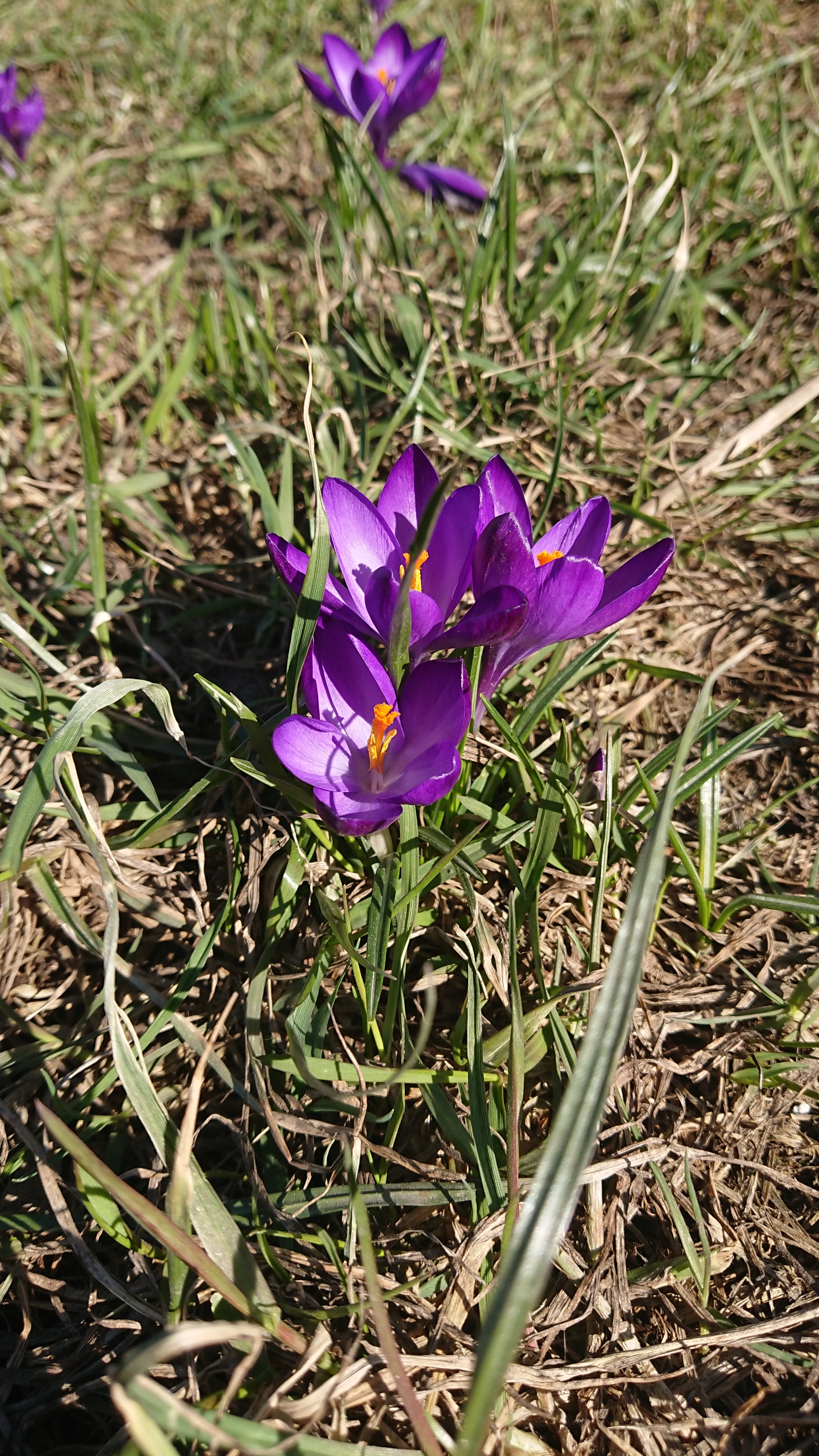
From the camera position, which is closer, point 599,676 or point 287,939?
point 287,939

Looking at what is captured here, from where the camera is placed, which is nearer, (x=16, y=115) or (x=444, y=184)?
(x=444, y=184)

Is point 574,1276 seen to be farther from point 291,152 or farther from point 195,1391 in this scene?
point 291,152

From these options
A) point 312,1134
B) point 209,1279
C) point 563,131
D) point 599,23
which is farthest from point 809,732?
point 599,23

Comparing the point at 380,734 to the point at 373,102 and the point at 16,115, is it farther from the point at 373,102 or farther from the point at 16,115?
the point at 16,115

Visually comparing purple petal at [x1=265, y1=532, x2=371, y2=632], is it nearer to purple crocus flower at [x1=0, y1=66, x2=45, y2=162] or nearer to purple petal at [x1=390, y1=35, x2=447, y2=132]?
purple petal at [x1=390, y1=35, x2=447, y2=132]

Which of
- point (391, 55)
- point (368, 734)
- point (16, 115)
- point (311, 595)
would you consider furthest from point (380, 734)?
point (16, 115)

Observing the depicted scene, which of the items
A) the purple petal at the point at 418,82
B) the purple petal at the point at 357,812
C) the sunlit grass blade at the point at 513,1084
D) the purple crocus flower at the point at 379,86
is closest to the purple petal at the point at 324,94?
the purple crocus flower at the point at 379,86

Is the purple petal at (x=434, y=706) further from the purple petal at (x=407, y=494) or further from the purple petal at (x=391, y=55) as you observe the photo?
the purple petal at (x=391, y=55)
